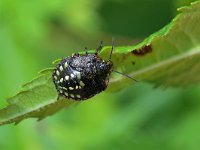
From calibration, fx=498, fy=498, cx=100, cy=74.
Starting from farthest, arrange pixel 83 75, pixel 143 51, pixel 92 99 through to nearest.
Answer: pixel 92 99
pixel 83 75
pixel 143 51

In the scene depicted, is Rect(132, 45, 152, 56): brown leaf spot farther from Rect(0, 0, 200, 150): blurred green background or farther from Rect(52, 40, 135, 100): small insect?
Rect(0, 0, 200, 150): blurred green background

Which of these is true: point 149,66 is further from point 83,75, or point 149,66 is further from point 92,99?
point 92,99

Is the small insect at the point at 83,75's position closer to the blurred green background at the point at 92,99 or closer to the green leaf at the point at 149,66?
the green leaf at the point at 149,66

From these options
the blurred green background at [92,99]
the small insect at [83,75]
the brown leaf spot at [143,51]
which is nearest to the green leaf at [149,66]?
the brown leaf spot at [143,51]

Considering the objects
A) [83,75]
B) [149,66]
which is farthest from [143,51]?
[83,75]

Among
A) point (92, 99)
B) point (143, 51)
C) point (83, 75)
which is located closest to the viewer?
point (143, 51)

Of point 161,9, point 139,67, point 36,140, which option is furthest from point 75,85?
point 161,9
